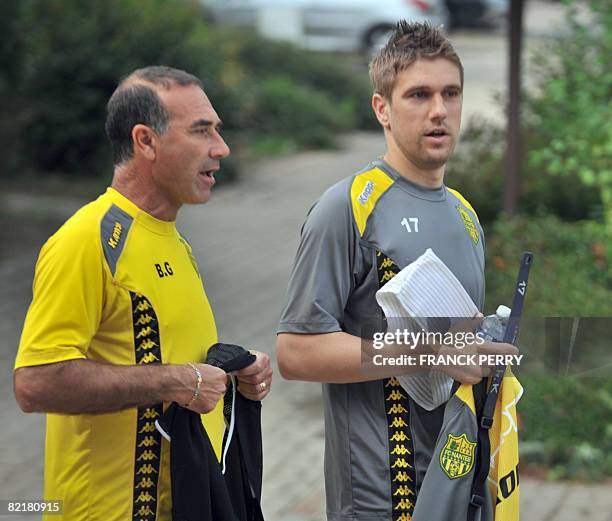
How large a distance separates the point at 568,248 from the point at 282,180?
658cm

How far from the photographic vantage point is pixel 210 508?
124 inches

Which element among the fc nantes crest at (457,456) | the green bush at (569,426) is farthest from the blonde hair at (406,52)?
the green bush at (569,426)

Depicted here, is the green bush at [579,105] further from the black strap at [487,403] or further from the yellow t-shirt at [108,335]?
the yellow t-shirt at [108,335]

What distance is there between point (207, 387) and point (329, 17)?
22.2 m

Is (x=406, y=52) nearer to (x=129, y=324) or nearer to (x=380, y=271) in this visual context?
(x=380, y=271)

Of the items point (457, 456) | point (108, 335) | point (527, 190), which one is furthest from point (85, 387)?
point (527, 190)

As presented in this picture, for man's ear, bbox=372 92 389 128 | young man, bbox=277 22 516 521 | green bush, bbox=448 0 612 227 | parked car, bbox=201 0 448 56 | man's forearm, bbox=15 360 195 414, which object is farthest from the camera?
parked car, bbox=201 0 448 56

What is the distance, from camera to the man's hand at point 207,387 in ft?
10.2

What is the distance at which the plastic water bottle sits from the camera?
3148 millimetres

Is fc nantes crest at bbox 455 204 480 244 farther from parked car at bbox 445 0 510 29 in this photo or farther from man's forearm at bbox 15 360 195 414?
parked car at bbox 445 0 510 29

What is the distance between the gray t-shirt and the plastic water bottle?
160 mm

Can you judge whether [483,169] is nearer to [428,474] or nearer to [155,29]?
[155,29]

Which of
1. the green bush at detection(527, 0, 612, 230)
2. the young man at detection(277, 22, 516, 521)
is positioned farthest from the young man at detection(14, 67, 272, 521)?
the green bush at detection(527, 0, 612, 230)

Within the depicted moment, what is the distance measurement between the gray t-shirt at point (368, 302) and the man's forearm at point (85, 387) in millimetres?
447
